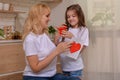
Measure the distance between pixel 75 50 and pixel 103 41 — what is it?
4.33 feet

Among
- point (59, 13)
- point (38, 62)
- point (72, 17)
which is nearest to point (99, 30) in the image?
point (59, 13)

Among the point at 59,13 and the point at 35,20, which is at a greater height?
the point at 59,13

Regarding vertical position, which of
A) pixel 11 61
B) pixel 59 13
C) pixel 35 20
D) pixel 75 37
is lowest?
pixel 11 61

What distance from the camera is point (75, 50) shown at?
5.99ft

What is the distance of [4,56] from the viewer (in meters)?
2.46

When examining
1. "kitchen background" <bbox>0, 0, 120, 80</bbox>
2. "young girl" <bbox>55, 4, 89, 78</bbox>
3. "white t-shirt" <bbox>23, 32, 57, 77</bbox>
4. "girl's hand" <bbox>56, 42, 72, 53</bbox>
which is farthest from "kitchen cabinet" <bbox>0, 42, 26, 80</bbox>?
"girl's hand" <bbox>56, 42, 72, 53</bbox>

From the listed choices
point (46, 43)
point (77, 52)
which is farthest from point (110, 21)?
point (46, 43)

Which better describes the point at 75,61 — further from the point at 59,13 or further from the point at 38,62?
the point at 59,13

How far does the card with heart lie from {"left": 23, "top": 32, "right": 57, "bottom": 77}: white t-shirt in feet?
0.62

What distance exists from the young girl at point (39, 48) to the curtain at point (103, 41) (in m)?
1.40

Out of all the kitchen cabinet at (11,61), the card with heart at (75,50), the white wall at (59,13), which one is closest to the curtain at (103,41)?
the white wall at (59,13)

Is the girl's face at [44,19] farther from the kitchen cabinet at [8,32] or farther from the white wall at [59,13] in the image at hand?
the white wall at [59,13]

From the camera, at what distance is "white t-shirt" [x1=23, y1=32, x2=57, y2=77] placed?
163 cm

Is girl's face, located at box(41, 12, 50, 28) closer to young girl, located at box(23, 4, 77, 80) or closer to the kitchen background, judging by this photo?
young girl, located at box(23, 4, 77, 80)
